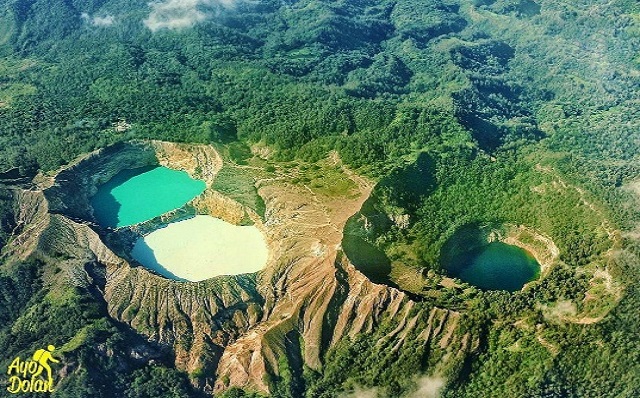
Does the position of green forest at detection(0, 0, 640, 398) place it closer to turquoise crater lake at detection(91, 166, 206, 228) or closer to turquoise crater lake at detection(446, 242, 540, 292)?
turquoise crater lake at detection(446, 242, 540, 292)

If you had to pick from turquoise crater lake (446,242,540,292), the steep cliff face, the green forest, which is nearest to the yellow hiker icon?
the green forest

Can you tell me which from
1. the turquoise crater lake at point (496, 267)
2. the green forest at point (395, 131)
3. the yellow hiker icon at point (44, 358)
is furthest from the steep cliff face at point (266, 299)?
the turquoise crater lake at point (496, 267)

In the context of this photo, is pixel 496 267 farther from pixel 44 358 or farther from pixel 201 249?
pixel 44 358

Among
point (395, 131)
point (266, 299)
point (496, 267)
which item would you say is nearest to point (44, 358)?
point (266, 299)

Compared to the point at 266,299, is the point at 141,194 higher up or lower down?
lower down

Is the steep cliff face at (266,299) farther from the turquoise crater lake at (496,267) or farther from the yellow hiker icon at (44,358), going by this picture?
the turquoise crater lake at (496,267)

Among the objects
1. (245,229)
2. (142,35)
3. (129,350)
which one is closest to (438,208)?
(245,229)
